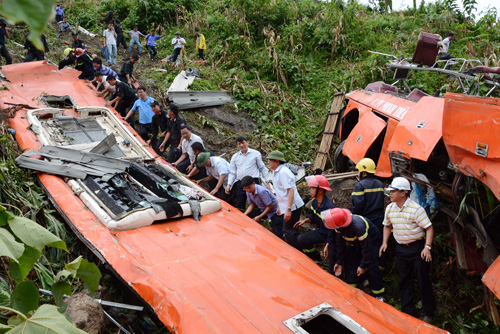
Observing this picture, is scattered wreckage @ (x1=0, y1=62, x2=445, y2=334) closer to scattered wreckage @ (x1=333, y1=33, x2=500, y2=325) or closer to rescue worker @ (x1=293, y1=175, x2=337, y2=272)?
rescue worker @ (x1=293, y1=175, x2=337, y2=272)

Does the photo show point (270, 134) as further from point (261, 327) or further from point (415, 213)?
point (261, 327)

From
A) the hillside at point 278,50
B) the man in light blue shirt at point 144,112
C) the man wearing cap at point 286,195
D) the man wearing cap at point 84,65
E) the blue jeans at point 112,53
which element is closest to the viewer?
the man wearing cap at point 286,195

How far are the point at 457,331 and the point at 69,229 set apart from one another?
15.3 ft

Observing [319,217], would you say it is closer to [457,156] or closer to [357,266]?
[357,266]

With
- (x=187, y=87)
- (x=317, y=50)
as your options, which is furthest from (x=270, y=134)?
(x=317, y=50)

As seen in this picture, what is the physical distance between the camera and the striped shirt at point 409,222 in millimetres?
4457

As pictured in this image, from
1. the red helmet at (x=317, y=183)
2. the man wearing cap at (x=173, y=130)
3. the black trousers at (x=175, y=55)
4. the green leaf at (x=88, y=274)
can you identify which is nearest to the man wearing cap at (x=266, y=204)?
the red helmet at (x=317, y=183)

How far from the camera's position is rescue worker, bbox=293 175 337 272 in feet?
17.0

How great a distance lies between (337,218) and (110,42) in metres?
9.85

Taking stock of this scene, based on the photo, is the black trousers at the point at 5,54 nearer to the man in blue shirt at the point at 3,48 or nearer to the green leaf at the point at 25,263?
the man in blue shirt at the point at 3,48

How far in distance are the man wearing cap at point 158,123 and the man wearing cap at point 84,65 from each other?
220cm

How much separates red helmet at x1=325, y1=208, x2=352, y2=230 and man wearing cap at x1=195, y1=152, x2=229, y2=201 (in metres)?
2.47

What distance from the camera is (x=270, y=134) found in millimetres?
9781

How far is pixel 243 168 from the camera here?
6578mm
